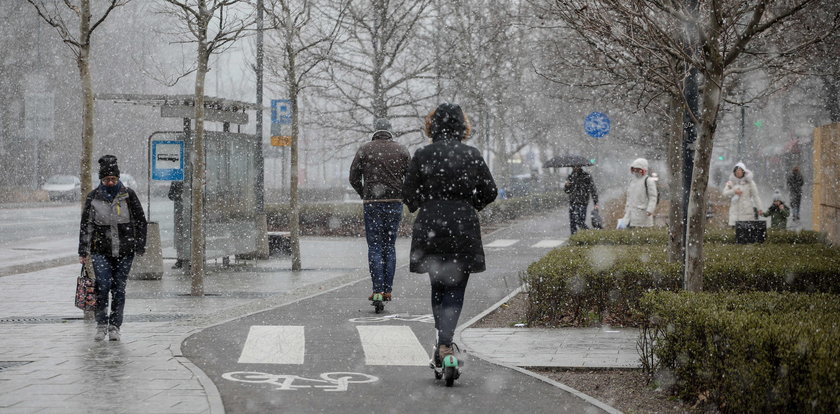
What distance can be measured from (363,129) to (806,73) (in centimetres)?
1962

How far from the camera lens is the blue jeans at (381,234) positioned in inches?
428

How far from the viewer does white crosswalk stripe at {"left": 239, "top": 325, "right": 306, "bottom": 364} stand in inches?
317

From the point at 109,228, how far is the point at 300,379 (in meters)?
2.65

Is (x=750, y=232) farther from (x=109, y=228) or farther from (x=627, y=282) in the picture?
(x=109, y=228)

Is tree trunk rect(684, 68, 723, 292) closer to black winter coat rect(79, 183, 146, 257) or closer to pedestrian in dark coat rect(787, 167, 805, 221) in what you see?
black winter coat rect(79, 183, 146, 257)

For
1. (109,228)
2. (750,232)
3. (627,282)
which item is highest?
(109,228)

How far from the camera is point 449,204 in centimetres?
704

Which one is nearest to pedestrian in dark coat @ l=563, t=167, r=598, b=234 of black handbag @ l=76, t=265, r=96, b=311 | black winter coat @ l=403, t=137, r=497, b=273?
black handbag @ l=76, t=265, r=96, b=311

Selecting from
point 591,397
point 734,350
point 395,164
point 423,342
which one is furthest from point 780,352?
point 395,164

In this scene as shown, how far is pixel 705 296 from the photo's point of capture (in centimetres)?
704

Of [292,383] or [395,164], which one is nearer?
[292,383]

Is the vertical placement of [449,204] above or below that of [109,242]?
above

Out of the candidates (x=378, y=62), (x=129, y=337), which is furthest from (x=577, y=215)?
(x=129, y=337)

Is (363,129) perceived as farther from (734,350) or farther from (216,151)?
(734,350)
